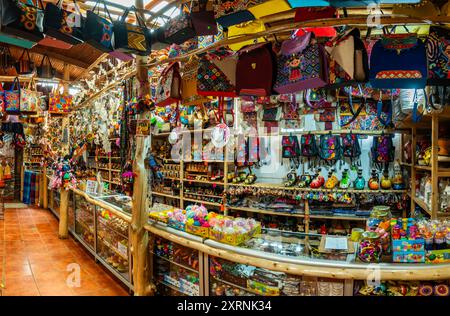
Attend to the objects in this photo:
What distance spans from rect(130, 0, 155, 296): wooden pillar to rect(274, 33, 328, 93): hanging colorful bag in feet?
5.47

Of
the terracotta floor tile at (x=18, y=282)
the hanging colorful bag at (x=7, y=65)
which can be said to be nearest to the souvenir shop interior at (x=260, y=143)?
the hanging colorful bag at (x=7, y=65)

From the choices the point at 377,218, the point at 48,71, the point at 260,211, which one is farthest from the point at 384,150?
the point at 48,71

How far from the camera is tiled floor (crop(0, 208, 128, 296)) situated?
12.3ft

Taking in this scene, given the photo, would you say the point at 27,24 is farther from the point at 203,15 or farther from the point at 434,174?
the point at 434,174

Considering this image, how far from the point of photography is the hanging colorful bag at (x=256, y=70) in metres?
2.03

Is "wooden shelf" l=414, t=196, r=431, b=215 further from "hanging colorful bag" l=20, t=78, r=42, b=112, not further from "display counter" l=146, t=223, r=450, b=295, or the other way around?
"hanging colorful bag" l=20, t=78, r=42, b=112

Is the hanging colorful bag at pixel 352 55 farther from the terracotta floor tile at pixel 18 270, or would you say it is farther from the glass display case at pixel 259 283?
the terracotta floor tile at pixel 18 270

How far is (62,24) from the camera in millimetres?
1918

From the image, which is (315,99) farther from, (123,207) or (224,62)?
(123,207)

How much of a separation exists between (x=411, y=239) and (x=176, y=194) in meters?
4.70

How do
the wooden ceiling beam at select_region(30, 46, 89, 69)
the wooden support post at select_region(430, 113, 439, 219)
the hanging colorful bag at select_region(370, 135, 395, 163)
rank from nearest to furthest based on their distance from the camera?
the wooden support post at select_region(430, 113, 439, 219) < the hanging colorful bag at select_region(370, 135, 395, 163) < the wooden ceiling beam at select_region(30, 46, 89, 69)

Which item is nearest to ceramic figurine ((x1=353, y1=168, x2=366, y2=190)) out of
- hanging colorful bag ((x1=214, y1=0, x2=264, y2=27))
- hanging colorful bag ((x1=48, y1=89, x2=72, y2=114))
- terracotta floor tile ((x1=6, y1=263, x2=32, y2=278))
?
hanging colorful bag ((x1=214, y1=0, x2=264, y2=27))

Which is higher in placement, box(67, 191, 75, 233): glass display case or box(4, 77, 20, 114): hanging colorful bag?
box(4, 77, 20, 114): hanging colorful bag

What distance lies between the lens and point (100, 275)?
4191mm
